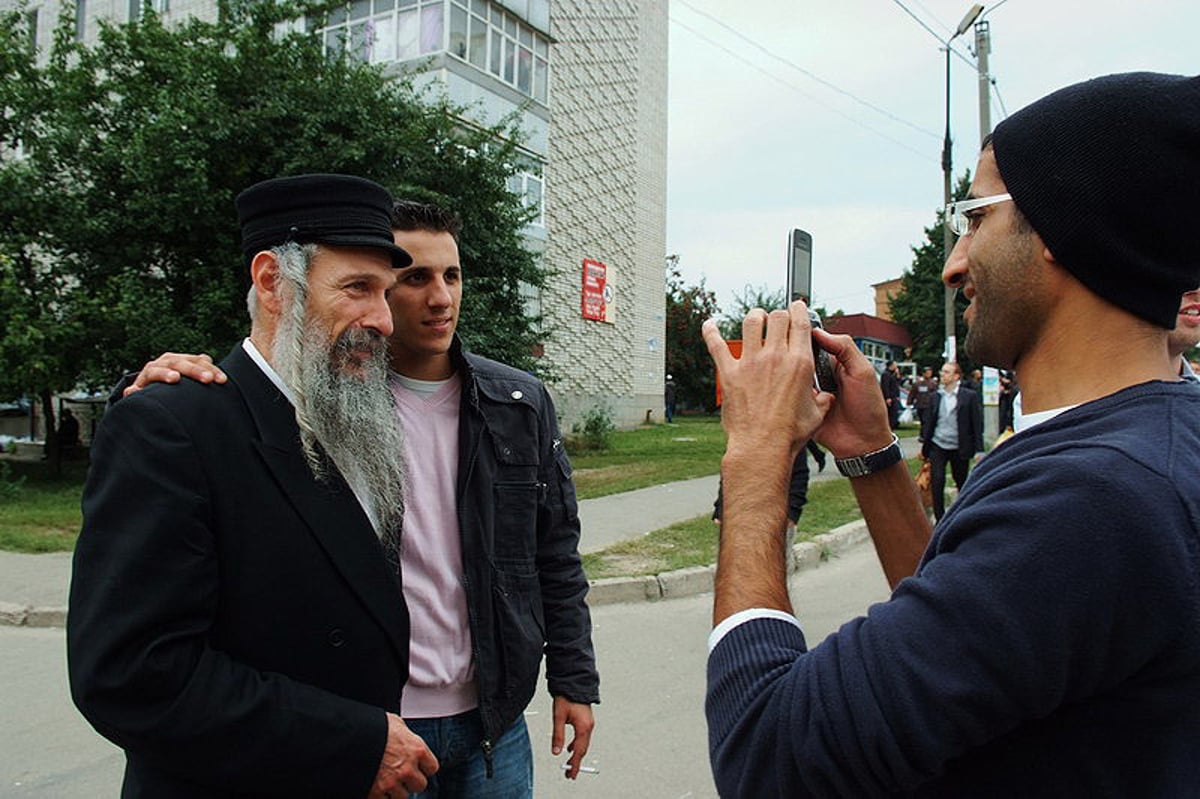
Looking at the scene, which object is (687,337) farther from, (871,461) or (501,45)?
(871,461)

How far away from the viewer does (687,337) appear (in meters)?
38.9

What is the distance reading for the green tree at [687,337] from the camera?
3859 centimetres

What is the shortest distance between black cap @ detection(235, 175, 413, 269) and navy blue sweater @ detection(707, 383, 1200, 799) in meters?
1.42

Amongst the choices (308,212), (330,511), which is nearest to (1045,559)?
(330,511)

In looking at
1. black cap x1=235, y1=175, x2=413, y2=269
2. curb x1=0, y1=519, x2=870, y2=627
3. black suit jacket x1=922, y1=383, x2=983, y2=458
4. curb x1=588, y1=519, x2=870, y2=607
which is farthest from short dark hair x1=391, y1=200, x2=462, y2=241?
black suit jacket x1=922, y1=383, x2=983, y2=458

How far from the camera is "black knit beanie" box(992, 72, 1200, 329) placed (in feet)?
3.60

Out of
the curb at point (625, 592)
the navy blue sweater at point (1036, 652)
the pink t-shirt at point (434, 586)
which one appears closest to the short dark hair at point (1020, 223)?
the navy blue sweater at point (1036, 652)

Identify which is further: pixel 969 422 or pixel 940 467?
pixel 940 467

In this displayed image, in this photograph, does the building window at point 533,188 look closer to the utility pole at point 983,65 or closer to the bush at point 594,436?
the bush at point 594,436

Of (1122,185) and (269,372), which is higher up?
(1122,185)

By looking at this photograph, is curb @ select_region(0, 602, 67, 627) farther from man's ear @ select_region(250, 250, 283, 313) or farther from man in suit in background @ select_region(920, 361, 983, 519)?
man in suit in background @ select_region(920, 361, 983, 519)

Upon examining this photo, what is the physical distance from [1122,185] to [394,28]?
2110 cm

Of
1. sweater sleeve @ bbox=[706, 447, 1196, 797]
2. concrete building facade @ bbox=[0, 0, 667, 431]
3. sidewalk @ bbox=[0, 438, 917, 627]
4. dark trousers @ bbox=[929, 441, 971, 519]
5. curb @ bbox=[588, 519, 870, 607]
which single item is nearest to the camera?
sweater sleeve @ bbox=[706, 447, 1196, 797]

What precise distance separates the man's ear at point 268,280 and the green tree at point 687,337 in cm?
3656
